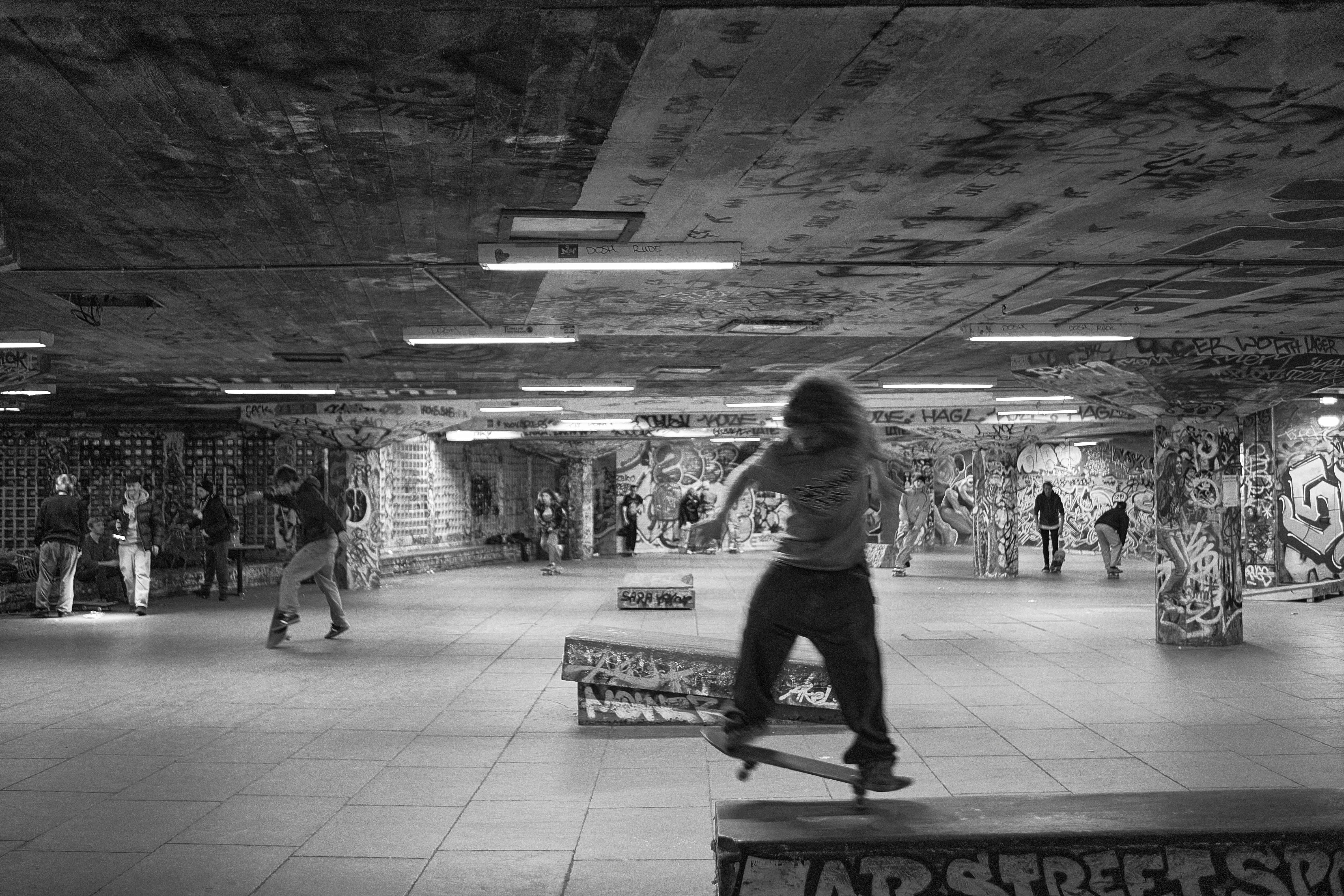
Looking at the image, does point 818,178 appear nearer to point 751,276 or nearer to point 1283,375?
point 751,276

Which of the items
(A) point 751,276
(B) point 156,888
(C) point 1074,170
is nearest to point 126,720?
(B) point 156,888

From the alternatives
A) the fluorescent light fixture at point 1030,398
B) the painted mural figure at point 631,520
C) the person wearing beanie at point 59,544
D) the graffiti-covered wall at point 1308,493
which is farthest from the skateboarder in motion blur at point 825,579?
the painted mural figure at point 631,520

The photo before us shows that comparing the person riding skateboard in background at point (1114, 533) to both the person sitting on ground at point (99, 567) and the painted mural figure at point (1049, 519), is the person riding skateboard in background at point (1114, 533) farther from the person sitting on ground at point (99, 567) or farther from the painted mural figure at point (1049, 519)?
the person sitting on ground at point (99, 567)

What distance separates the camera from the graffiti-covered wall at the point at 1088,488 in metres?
32.4

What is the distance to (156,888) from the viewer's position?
4.91 meters

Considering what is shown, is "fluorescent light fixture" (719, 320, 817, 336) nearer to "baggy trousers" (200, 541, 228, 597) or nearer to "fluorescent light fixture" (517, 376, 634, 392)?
"fluorescent light fixture" (517, 376, 634, 392)

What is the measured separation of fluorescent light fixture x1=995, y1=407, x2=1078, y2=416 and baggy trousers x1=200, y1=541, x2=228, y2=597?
51.6ft

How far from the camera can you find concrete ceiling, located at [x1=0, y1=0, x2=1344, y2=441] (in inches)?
173

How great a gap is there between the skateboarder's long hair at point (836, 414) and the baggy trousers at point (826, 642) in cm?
54

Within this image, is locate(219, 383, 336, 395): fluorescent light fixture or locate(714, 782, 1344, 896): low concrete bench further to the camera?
locate(219, 383, 336, 395): fluorescent light fixture

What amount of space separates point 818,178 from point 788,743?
12.7ft

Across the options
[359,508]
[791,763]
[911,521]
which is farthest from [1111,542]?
[791,763]

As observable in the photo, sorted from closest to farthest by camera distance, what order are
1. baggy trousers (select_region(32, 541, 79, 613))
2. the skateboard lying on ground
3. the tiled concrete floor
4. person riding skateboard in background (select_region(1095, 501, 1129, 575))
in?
1. the skateboard lying on ground
2. the tiled concrete floor
3. baggy trousers (select_region(32, 541, 79, 613))
4. person riding skateboard in background (select_region(1095, 501, 1129, 575))

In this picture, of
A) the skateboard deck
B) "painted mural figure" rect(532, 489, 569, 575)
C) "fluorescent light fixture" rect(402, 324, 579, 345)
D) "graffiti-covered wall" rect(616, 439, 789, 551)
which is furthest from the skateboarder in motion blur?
"graffiti-covered wall" rect(616, 439, 789, 551)
